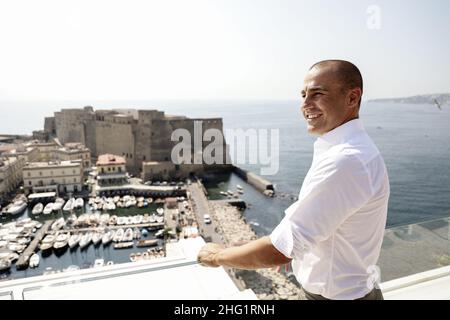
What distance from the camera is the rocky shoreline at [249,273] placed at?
5527 mm

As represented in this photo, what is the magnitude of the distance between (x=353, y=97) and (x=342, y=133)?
7 centimetres

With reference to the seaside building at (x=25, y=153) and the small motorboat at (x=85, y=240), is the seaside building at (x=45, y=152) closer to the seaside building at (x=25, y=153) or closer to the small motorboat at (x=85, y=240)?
the seaside building at (x=25, y=153)

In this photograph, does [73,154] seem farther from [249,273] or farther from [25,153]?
[249,273]

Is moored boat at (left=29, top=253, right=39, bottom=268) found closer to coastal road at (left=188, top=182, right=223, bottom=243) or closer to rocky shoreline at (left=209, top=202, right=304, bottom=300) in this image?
coastal road at (left=188, top=182, right=223, bottom=243)

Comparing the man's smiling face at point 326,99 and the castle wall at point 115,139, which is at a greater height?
the man's smiling face at point 326,99

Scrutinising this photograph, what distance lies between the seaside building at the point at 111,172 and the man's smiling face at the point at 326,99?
1274 cm

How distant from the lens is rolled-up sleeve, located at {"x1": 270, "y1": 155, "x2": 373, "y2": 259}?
53cm

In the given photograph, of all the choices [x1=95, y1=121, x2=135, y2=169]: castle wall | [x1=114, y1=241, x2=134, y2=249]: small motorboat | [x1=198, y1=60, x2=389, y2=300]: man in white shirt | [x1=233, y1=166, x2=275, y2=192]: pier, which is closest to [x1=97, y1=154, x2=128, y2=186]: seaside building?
[x1=95, y1=121, x2=135, y2=169]: castle wall

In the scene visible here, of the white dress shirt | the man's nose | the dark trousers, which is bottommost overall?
the dark trousers

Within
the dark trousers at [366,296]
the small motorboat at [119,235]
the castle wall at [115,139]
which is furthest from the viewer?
the castle wall at [115,139]

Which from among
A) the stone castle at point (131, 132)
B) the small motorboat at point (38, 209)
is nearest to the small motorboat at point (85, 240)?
the small motorboat at point (38, 209)

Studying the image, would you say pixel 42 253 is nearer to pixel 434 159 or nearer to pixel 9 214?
pixel 9 214
